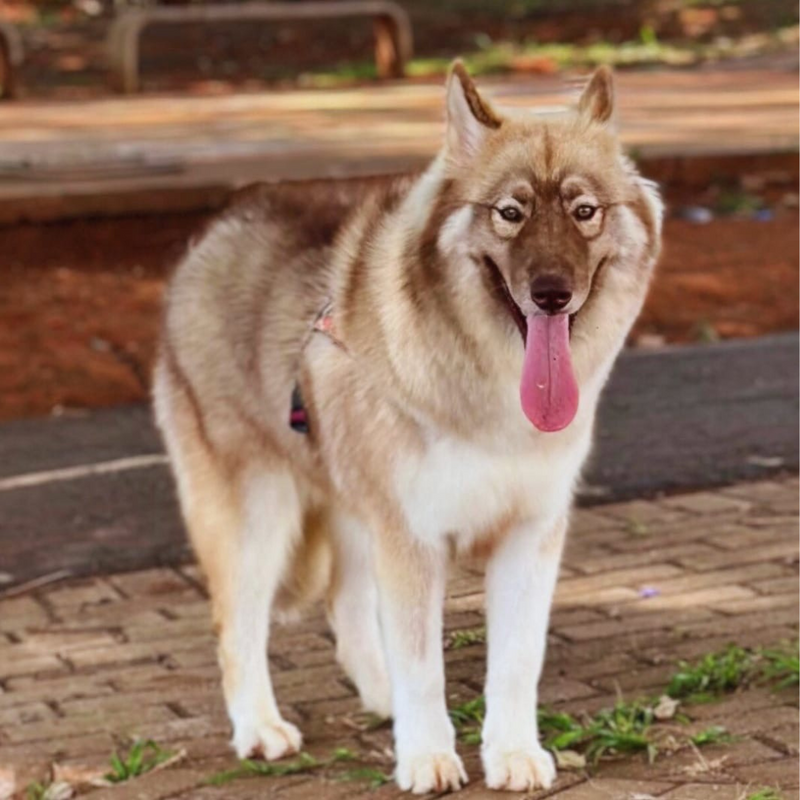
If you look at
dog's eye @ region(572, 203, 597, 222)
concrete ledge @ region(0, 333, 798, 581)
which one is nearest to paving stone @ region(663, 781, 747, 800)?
dog's eye @ region(572, 203, 597, 222)

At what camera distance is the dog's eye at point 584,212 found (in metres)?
3.87

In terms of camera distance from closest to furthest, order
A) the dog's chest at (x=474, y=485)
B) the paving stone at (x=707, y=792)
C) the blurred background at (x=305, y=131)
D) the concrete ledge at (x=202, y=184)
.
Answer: the paving stone at (x=707, y=792) < the dog's chest at (x=474, y=485) < the blurred background at (x=305, y=131) < the concrete ledge at (x=202, y=184)

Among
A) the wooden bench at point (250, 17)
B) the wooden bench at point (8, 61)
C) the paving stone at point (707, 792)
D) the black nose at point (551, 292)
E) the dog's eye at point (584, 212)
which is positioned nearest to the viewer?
the black nose at point (551, 292)

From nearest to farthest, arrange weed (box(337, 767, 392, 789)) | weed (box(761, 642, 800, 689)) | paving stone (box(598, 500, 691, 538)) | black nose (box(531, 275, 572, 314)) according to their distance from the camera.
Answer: black nose (box(531, 275, 572, 314))
weed (box(337, 767, 392, 789))
weed (box(761, 642, 800, 689))
paving stone (box(598, 500, 691, 538))

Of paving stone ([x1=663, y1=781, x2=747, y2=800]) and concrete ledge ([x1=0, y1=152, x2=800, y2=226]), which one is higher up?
paving stone ([x1=663, y1=781, x2=747, y2=800])

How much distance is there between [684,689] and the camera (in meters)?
4.80

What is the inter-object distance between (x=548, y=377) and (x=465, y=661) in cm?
106

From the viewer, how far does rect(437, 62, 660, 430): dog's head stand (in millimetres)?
3812

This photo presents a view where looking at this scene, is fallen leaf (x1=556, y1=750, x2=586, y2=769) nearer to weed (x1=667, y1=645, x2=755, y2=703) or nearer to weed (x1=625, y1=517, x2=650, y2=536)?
weed (x1=667, y1=645, x2=755, y2=703)

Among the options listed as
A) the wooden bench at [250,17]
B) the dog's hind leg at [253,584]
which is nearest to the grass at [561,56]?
the wooden bench at [250,17]

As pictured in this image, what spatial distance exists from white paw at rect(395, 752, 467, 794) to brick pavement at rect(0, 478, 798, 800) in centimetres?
5

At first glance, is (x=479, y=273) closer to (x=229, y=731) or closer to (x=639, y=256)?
(x=639, y=256)

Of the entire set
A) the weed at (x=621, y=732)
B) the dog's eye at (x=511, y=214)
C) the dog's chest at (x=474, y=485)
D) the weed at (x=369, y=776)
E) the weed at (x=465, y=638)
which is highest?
the dog's eye at (x=511, y=214)

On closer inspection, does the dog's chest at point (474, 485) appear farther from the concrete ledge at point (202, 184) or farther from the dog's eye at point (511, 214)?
the concrete ledge at point (202, 184)
